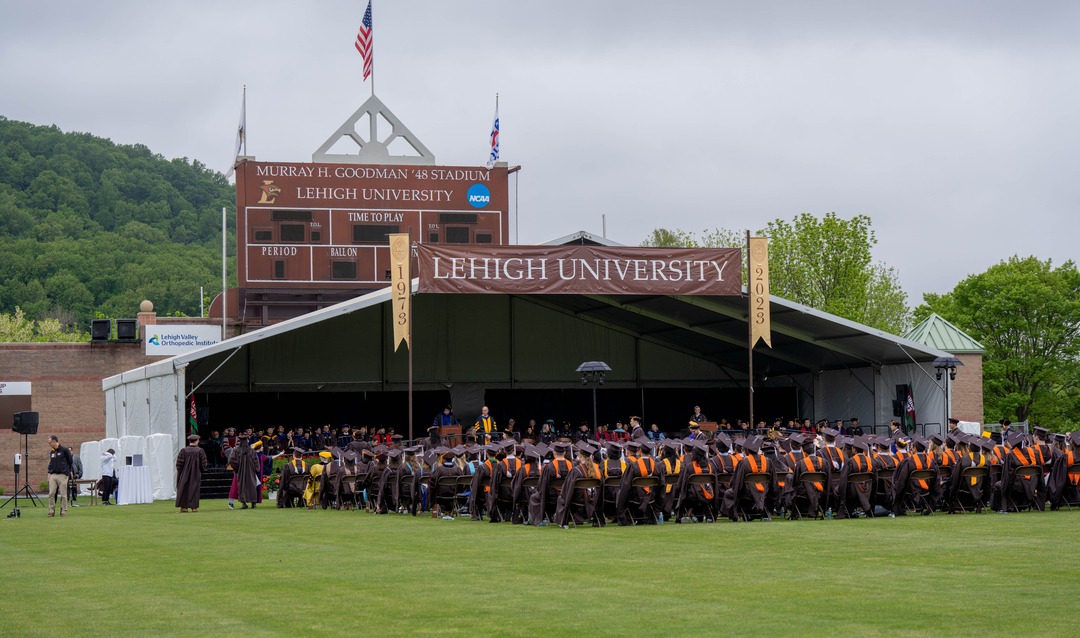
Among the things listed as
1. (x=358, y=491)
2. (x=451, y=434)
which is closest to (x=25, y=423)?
(x=358, y=491)

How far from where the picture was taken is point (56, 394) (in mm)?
32375

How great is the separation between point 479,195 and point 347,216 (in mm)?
3965

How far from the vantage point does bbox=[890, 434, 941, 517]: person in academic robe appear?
16078 millimetres

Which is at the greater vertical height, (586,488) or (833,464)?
(833,464)

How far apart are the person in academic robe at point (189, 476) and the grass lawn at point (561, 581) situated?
5798mm

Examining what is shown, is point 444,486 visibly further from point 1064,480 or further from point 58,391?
point 58,391

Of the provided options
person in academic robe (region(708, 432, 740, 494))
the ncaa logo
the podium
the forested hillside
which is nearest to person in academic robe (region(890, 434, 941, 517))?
person in academic robe (region(708, 432, 740, 494))

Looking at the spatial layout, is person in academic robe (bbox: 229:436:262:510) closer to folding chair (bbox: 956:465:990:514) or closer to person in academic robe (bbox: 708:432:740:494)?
person in academic robe (bbox: 708:432:740:494)

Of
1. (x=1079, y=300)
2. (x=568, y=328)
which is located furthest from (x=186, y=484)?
(x=1079, y=300)

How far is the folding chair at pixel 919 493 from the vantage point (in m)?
16.1

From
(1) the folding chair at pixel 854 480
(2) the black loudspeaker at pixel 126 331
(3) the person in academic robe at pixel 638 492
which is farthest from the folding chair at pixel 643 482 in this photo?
(2) the black loudspeaker at pixel 126 331

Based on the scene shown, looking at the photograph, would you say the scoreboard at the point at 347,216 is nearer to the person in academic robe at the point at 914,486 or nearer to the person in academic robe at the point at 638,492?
the person in academic robe at the point at 638,492

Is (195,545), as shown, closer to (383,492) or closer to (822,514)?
(383,492)

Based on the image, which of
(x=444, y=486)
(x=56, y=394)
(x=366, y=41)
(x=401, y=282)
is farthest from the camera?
(x=366, y=41)
